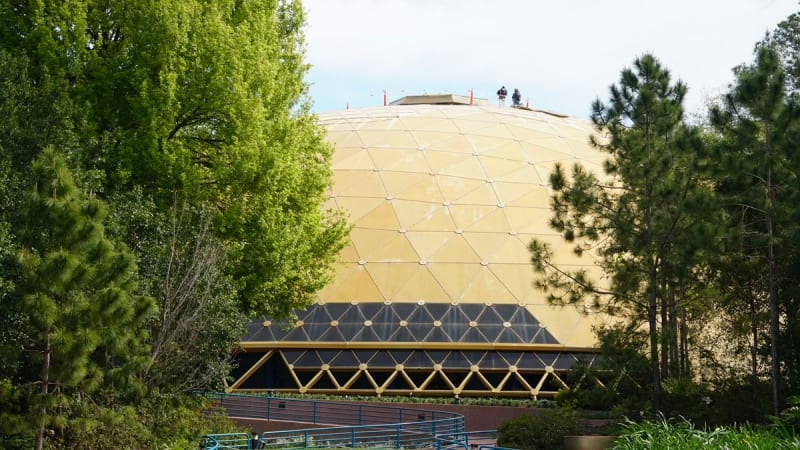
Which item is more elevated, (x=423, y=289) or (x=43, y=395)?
(x=423, y=289)

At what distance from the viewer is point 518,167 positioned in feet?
140

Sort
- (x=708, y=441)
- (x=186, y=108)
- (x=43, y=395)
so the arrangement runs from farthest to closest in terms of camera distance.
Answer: (x=186, y=108)
(x=43, y=395)
(x=708, y=441)

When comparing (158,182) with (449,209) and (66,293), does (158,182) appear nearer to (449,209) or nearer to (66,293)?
(66,293)

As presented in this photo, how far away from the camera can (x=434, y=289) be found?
119 feet

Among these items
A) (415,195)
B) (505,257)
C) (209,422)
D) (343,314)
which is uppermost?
(415,195)

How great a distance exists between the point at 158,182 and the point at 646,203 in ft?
40.5

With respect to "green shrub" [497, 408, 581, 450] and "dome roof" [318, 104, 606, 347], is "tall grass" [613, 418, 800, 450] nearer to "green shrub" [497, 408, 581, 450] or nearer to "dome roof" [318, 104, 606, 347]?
"green shrub" [497, 408, 581, 450]

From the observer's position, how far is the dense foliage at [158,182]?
65.0 feet

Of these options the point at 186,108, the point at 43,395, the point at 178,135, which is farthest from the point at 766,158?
the point at 43,395

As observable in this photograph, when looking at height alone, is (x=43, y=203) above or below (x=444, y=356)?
above

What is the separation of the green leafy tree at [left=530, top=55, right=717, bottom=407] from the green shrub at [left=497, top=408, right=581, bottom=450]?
7.67 ft

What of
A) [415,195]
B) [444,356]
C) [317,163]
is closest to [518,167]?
[415,195]

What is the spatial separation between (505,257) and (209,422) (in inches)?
615

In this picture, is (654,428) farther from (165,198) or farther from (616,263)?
(165,198)
